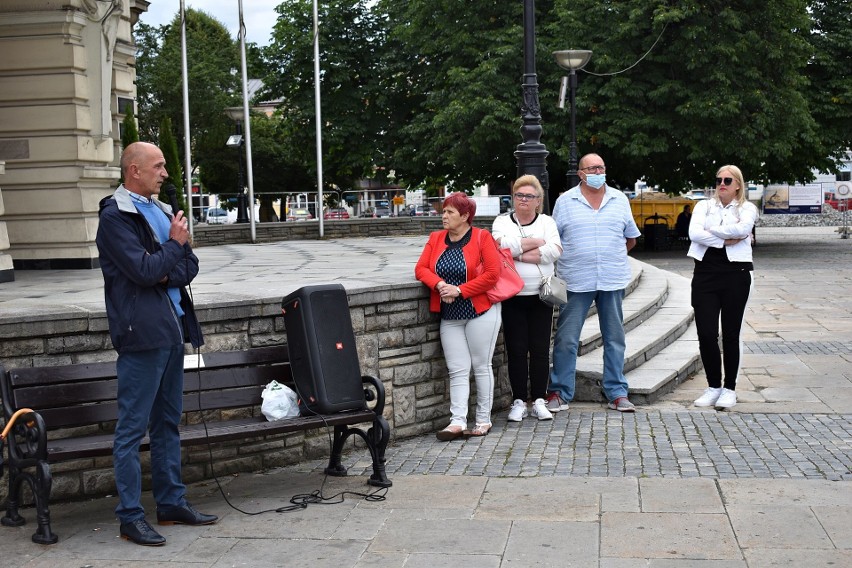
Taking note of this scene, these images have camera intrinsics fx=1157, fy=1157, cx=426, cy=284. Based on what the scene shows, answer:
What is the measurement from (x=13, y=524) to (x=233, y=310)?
5.73 ft

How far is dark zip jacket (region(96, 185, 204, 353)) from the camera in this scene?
5215mm

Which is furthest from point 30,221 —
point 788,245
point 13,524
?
point 788,245

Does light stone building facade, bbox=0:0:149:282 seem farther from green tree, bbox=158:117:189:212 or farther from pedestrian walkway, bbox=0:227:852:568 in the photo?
green tree, bbox=158:117:189:212

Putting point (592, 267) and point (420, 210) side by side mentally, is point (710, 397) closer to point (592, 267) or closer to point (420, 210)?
point (592, 267)

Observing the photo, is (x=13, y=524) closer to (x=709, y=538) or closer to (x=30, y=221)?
(x=709, y=538)

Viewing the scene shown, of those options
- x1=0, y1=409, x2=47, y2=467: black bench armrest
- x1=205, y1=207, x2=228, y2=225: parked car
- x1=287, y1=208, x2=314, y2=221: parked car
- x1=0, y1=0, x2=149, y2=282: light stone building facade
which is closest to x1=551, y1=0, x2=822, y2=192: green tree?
x1=287, y1=208, x2=314, y2=221: parked car

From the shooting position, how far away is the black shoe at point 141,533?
534 centimetres

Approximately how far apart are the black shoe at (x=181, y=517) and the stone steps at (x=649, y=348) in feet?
13.9

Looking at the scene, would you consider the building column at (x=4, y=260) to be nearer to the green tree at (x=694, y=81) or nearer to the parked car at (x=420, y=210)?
the green tree at (x=694, y=81)

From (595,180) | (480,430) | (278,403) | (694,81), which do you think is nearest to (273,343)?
(278,403)

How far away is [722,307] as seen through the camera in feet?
28.4

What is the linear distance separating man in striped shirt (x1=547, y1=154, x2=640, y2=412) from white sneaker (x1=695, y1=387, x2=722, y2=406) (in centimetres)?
61

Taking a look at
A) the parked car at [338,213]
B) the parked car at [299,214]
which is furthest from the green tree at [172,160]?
the parked car at [299,214]

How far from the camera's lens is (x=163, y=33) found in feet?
187
